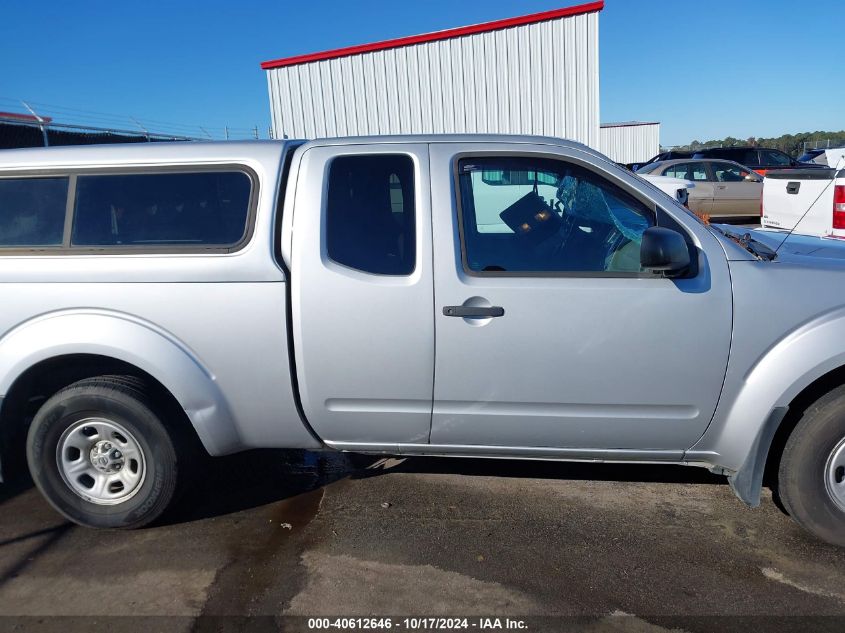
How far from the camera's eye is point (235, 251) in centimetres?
309

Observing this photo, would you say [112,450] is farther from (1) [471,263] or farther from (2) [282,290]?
(1) [471,263]

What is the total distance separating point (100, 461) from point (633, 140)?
37.3 m

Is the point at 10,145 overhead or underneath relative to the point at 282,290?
overhead

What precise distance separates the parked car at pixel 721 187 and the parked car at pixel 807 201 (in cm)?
772

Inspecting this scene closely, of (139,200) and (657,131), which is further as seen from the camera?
(657,131)

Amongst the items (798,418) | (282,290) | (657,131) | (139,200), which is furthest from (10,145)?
(657,131)

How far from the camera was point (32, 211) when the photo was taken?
3.31m

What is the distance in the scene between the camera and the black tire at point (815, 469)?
2.93 metres

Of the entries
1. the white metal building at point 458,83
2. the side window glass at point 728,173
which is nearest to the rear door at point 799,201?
the white metal building at point 458,83

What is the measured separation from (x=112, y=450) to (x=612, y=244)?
9.02ft

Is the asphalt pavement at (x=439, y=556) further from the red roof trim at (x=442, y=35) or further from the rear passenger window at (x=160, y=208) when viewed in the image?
the red roof trim at (x=442, y=35)

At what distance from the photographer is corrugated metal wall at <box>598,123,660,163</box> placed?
1417 inches

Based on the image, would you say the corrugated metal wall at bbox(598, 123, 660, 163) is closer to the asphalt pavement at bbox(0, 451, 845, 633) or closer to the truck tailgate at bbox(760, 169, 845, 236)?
the truck tailgate at bbox(760, 169, 845, 236)

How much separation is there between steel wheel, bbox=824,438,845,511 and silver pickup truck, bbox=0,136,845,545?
0.02m
